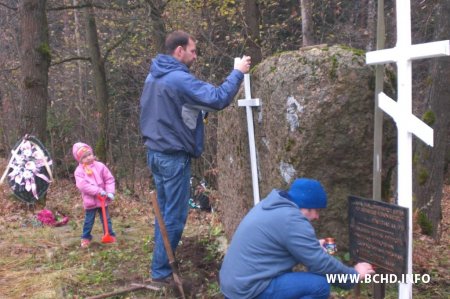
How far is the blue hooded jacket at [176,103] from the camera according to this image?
490 centimetres

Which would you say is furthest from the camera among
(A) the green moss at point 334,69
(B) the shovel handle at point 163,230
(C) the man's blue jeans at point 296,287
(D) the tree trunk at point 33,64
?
(D) the tree trunk at point 33,64

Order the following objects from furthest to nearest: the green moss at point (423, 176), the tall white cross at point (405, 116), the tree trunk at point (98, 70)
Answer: the tree trunk at point (98, 70)
the green moss at point (423, 176)
the tall white cross at point (405, 116)

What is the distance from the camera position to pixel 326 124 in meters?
4.81

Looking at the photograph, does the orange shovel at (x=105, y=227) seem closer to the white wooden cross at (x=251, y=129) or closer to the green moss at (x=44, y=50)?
the white wooden cross at (x=251, y=129)

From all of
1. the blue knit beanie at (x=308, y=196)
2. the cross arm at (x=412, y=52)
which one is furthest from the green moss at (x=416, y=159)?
the blue knit beanie at (x=308, y=196)

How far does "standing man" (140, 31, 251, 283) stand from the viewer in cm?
498

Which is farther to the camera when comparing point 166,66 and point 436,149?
point 436,149

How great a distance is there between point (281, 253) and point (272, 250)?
0.22 ft

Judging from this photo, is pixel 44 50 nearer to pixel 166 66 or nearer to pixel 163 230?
pixel 166 66

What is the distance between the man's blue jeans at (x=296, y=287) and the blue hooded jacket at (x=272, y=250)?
0.13ft

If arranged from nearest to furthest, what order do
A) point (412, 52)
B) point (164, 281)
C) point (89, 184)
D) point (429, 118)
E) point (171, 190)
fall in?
1. point (412, 52)
2. point (171, 190)
3. point (164, 281)
4. point (89, 184)
5. point (429, 118)

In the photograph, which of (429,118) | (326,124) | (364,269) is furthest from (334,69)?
(429,118)

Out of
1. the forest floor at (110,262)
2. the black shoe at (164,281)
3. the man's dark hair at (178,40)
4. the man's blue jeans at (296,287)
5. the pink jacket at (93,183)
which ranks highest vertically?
the man's dark hair at (178,40)

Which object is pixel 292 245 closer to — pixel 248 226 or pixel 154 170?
pixel 248 226
